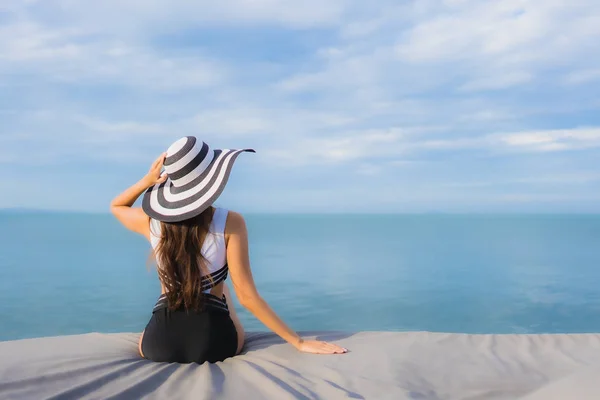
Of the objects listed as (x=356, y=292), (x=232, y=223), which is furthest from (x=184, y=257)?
(x=356, y=292)

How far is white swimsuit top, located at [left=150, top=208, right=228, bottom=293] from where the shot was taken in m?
2.78

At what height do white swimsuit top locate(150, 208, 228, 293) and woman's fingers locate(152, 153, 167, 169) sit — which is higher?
woman's fingers locate(152, 153, 167, 169)

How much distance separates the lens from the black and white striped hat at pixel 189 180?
8.89ft

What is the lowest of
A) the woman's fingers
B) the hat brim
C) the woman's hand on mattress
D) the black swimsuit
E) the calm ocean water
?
the calm ocean water

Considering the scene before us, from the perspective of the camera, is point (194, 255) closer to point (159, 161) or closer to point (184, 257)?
point (184, 257)

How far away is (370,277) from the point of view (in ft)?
43.9

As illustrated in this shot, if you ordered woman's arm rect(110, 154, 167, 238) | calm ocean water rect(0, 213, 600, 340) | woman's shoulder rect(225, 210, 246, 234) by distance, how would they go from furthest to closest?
calm ocean water rect(0, 213, 600, 340) → woman's arm rect(110, 154, 167, 238) → woman's shoulder rect(225, 210, 246, 234)

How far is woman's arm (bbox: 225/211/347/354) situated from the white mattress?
9 centimetres

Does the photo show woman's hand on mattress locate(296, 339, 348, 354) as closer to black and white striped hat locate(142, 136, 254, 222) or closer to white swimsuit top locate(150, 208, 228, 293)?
white swimsuit top locate(150, 208, 228, 293)

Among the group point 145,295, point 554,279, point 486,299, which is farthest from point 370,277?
point 145,295

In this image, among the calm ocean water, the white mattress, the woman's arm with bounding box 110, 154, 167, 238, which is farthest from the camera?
the calm ocean water

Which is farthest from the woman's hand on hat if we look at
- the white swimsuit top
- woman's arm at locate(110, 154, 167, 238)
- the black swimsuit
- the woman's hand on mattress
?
the woman's hand on mattress

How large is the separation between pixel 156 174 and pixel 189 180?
24cm

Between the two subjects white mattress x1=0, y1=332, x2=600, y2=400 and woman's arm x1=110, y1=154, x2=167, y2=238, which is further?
woman's arm x1=110, y1=154, x2=167, y2=238
